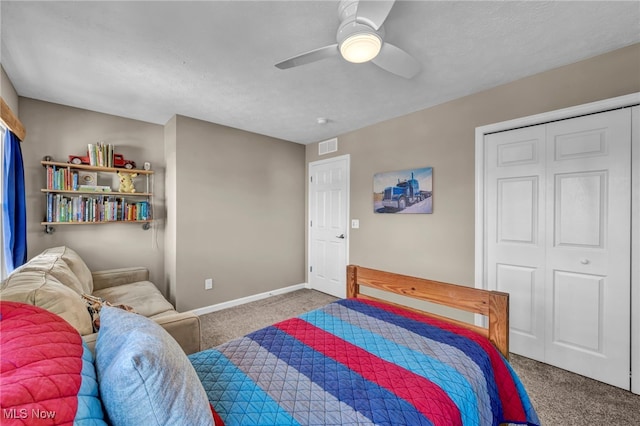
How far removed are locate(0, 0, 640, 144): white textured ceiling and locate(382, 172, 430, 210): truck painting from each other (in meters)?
0.86

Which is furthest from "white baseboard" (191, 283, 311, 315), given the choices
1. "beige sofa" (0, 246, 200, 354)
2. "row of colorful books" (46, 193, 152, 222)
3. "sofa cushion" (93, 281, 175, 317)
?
"row of colorful books" (46, 193, 152, 222)

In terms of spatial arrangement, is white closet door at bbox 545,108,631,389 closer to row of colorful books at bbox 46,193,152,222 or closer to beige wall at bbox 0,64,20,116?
row of colorful books at bbox 46,193,152,222

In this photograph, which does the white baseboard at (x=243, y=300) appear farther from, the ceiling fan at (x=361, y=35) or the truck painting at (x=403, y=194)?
the ceiling fan at (x=361, y=35)

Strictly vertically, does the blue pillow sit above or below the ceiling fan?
below

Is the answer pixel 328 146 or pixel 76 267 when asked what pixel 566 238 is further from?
pixel 76 267

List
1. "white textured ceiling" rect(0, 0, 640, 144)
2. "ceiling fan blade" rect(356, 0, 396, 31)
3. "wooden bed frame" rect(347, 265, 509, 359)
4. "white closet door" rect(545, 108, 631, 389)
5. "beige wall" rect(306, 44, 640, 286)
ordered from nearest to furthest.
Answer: "ceiling fan blade" rect(356, 0, 396, 31) → "wooden bed frame" rect(347, 265, 509, 359) → "white textured ceiling" rect(0, 0, 640, 144) → "white closet door" rect(545, 108, 631, 389) → "beige wall" rect(306, 44, 640, 286)

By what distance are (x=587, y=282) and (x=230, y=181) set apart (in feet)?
12.3

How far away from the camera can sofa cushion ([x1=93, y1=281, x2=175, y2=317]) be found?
2.23m

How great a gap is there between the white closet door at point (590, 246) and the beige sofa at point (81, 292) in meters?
2.80

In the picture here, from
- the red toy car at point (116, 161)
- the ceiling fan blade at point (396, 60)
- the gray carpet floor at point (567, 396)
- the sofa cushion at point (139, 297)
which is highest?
the ceiling fan blade at point (396, 60)

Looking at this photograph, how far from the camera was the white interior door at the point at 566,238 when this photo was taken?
195cm

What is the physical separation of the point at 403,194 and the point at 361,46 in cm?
199

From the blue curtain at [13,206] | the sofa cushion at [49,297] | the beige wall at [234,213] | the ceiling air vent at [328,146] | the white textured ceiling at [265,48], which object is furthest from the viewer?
the ceiling air vent at [328,146]

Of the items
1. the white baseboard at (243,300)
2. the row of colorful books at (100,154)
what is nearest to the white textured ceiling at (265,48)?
the row of colorful books at (100,154)
